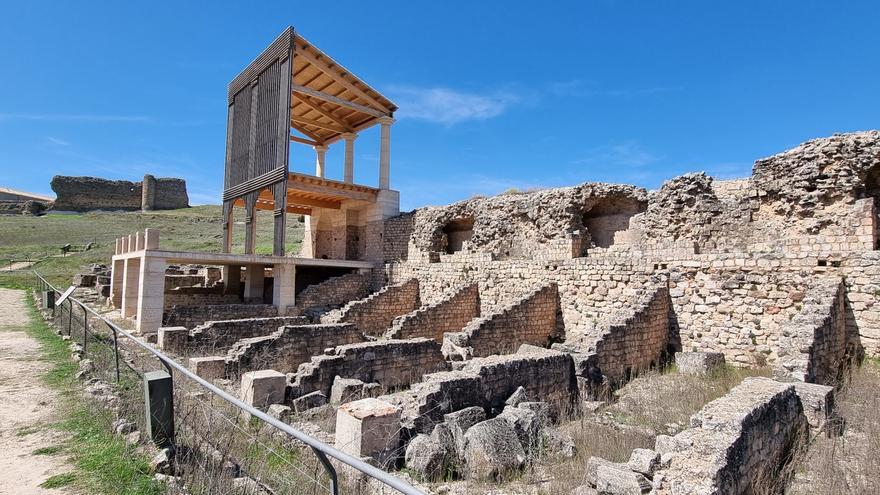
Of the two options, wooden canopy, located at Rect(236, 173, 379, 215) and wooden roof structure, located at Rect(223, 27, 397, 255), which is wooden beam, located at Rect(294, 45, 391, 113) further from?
wooden canopy, located at Rect(236, 173, 379, 215)

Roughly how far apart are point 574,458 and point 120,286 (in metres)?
22.8

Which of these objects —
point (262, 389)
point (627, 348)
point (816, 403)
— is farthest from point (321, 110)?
point (816, 403)

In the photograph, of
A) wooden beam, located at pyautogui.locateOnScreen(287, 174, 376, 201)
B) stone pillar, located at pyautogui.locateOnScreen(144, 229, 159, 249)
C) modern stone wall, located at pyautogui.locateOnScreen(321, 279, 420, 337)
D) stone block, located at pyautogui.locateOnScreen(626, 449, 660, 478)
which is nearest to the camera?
stone block, located at pyautogui.locateOnScreen(626, 449, 660, 478)

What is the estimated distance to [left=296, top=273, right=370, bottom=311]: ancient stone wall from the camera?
63.4 feet

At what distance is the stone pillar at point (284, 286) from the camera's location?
61.1ft

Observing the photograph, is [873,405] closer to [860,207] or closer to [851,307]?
[851,307]

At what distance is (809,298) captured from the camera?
827 centimetres

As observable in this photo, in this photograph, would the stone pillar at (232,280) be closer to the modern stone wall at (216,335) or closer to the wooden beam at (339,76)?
the modern stone wall at (216,335)

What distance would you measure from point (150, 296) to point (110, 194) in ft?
163

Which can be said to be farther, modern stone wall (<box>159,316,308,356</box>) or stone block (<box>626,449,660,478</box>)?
modern stone wall (<box>159,316,308,356</box>)

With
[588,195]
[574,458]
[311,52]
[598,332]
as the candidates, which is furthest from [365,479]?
[311,52]

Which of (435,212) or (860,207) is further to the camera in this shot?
(435,212)

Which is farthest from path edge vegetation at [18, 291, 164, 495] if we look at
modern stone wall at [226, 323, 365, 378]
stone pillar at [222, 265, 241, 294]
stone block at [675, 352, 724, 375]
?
stone pillar at [222, 265, 241, 294]

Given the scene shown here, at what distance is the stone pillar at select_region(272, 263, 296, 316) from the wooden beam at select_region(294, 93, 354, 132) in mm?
9359
